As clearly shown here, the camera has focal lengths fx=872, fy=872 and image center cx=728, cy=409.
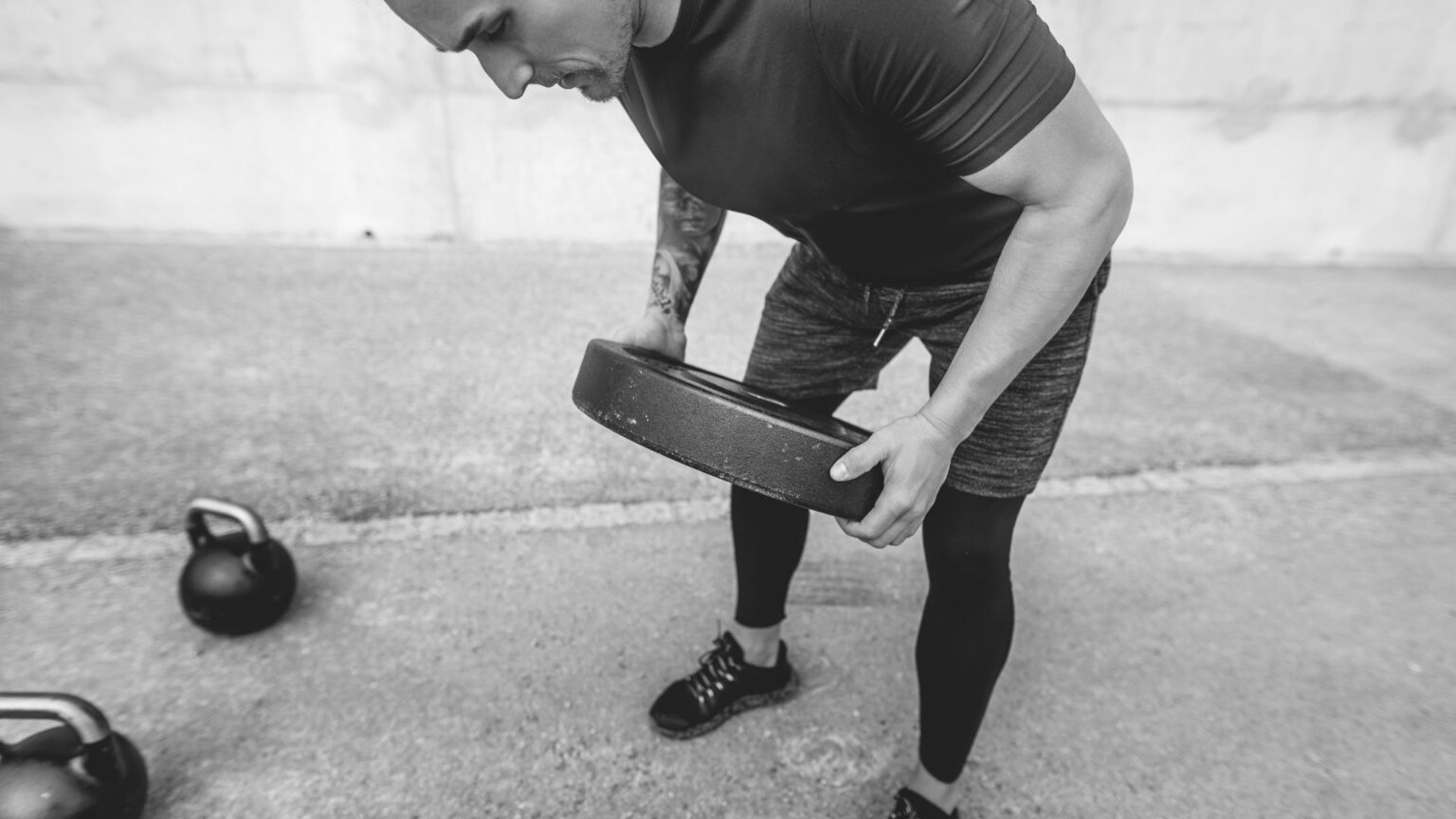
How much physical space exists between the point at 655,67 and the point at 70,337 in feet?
10.7

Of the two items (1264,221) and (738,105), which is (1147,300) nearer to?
(1264,221)

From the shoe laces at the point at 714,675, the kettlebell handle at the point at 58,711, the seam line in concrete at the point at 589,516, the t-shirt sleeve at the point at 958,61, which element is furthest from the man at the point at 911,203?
the kettlebell handle at the point at 58,711

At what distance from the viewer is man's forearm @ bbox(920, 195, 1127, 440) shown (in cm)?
104

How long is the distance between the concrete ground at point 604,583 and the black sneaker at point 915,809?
0.24 feet

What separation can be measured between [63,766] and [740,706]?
3.82 feet

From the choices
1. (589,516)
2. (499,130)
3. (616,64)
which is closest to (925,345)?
(616,64)

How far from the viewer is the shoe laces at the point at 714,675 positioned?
1788mm

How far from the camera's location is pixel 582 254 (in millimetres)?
4730

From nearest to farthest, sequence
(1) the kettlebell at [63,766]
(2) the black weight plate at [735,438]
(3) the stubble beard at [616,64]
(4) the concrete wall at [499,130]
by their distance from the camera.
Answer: (3) the stubble beard at [616,64] < (2) the black weight plate at [735,438] < (1) the kettlebell at [63,766] < (4) the concrete wall at [499,130]

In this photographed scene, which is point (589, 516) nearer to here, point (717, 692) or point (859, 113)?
point (717, 692)

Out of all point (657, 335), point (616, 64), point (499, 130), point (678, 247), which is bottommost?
point (499, 130)

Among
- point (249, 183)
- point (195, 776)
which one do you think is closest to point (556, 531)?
point (195, 776)

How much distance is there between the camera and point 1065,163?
3.27 feet

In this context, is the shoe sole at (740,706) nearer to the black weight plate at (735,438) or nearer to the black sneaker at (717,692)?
the black sneaker at (717,692)
